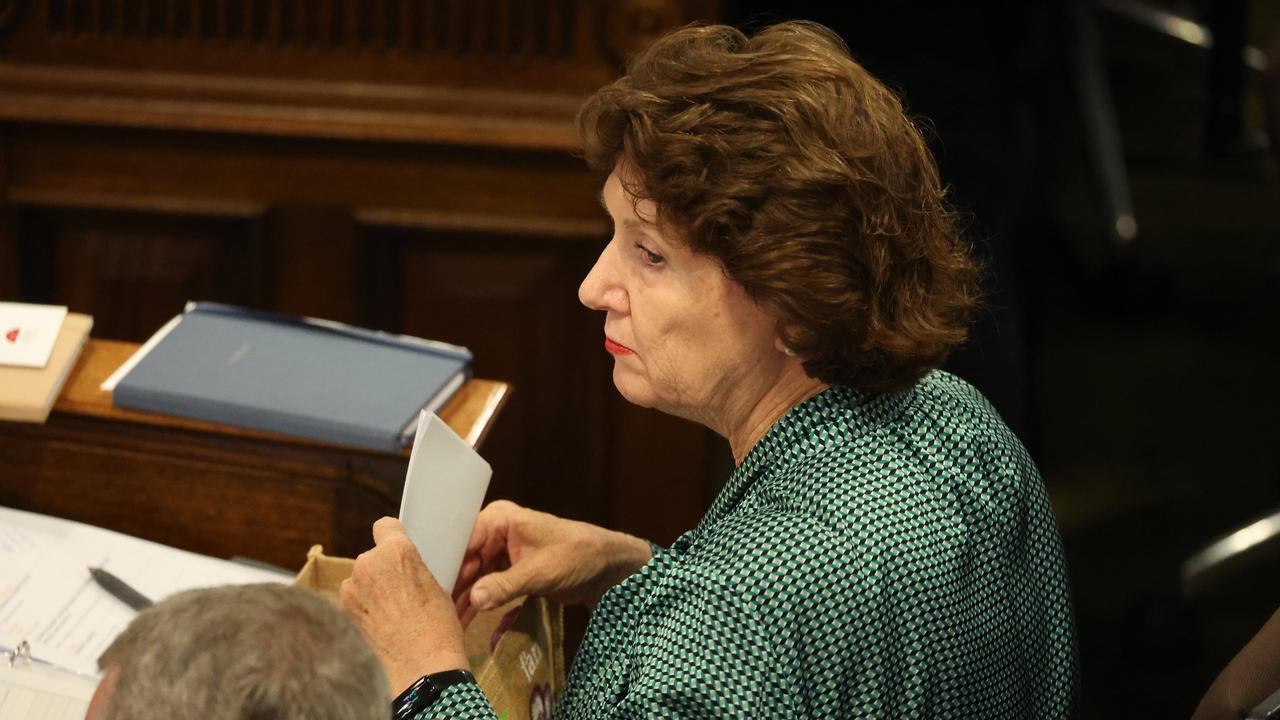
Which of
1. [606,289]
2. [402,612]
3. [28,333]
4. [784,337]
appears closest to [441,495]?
[402,612]

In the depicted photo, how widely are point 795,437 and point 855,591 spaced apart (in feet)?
0.62

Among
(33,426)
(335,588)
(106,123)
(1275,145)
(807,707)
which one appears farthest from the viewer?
(106,123)

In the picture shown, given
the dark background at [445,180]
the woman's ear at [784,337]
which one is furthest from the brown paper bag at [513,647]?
the dark background at [445,180]

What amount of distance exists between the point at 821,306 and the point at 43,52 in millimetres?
1794

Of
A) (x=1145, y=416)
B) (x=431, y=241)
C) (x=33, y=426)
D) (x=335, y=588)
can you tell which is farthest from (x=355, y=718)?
(x=1145, y=416)

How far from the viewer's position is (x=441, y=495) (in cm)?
141

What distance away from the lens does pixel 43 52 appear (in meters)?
2.62

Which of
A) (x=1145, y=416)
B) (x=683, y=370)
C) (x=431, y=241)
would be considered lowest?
(x=1145, y=416)

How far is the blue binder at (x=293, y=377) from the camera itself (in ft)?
5.39

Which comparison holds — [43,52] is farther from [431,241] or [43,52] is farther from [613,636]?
[613,636]

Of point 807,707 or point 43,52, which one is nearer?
point 807,707

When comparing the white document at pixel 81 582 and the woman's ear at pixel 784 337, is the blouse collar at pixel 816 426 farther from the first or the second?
the white document at pixel 81 582

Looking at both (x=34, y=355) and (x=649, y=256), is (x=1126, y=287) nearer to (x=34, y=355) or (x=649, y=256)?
(x=649, y=256)

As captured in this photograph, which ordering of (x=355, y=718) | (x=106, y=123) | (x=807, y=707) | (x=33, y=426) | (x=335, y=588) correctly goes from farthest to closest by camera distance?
(x=106, y=123), (x=33, y=426), (x=335, y=588), (x=807, y=707), (x=355, y=718)
